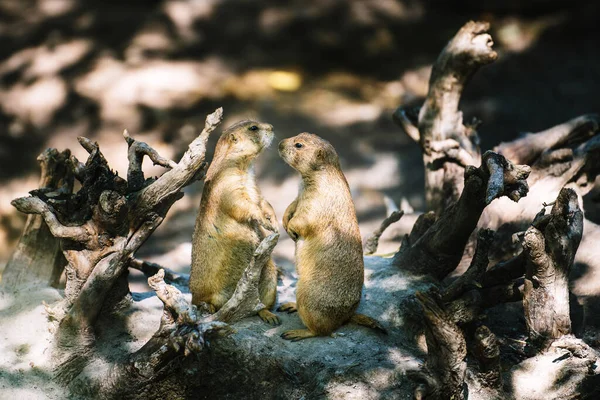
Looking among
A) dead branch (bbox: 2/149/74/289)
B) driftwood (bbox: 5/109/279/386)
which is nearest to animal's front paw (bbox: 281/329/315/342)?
driftwood (bbox: 5/109/279/386)

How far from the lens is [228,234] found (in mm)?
5410

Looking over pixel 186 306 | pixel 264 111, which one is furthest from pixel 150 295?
pixel 264 111

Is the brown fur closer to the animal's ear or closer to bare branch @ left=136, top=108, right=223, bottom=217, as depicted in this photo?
the animal's ear

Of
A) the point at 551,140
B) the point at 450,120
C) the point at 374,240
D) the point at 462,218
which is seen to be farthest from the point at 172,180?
the point at 551,140


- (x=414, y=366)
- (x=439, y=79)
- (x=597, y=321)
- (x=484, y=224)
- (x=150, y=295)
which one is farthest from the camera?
(x=439, y=79)

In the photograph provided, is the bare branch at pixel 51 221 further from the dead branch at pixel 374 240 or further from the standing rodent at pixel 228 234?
the dead branch at pixel 374 240

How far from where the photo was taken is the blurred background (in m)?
10.5

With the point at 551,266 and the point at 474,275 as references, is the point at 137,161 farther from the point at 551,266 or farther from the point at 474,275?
the point at 551,266

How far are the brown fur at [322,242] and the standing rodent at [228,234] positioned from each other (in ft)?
0.81

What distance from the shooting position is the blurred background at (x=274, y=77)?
1046cm

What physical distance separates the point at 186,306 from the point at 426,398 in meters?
1.74

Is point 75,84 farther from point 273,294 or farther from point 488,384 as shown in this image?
point 488,384

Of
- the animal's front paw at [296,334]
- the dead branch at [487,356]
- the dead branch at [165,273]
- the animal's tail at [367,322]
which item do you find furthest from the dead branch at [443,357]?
the dead branch at [165,273]

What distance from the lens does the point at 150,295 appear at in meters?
6.31
